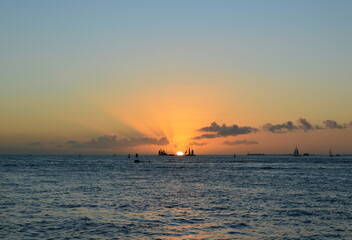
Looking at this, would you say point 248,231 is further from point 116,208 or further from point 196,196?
point 196,196

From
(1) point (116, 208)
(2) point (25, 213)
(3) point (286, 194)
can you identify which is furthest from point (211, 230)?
(3) point (286, 194)

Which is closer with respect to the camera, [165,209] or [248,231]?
[248,231]

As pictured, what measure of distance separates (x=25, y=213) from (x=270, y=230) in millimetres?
22354

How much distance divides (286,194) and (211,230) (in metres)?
30.0

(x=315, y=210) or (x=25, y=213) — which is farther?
(x=315, y=210)

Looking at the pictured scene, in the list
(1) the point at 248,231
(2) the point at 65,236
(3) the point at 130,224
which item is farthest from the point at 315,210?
(2) the point at 65,236

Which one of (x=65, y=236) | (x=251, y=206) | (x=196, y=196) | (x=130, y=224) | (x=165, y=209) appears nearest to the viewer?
(x=65, y=236)

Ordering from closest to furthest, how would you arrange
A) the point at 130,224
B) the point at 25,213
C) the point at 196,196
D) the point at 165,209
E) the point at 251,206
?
the point at 130,224
the point at 25,213
the point at 165,209
the point at 251,206
the point at 196,196

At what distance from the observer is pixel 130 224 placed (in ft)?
110

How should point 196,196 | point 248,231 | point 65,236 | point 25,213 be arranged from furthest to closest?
point 196,196 → point 25,213 → point 248,231 → point 65,236

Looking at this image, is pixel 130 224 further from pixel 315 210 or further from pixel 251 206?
pixel 315 210

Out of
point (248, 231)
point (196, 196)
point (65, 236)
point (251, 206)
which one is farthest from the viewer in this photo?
point (196, 196)

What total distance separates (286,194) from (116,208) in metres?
27.1

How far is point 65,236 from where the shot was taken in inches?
1144
